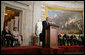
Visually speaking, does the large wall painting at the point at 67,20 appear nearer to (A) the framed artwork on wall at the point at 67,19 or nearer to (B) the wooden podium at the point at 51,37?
(A) the framed artwork on wall at the point at 67,19

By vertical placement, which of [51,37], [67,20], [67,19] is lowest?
[51,37]

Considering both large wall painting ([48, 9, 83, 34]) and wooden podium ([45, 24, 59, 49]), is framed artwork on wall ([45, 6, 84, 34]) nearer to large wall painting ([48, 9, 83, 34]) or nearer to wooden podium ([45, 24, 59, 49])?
large wall painting ([48, 9, 83, 34])

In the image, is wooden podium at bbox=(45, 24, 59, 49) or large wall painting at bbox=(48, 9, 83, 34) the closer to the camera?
wooden podium at bbox=(45, 24, 59, 49)

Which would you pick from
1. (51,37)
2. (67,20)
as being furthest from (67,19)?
(51,37)

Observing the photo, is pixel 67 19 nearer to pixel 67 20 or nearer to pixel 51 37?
pixel 67 20

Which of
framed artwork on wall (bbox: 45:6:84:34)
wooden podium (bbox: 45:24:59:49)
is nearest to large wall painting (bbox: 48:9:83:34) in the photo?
framed artwork on wall (bbox: 45:6:84:34)

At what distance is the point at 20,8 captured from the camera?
875 centimetres

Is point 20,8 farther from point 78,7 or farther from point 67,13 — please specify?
point 78,7

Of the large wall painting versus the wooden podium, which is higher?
the large wall painting

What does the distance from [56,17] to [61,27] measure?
113 cm

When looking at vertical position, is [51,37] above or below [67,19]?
below

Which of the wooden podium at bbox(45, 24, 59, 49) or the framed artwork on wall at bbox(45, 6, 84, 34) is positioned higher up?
the framed artwork on wall at bbox(45, 6, 84, 34)

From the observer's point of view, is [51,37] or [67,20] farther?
[67,20]

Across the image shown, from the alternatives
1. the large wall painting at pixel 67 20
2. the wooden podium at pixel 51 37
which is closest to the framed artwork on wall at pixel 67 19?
the large wall painting at pixel 67 20
